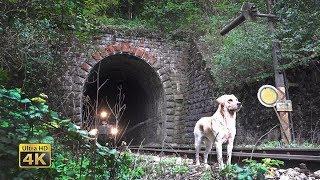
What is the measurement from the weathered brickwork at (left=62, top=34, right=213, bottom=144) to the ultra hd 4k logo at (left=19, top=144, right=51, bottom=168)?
12278mm

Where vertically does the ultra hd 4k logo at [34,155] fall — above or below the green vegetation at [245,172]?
above

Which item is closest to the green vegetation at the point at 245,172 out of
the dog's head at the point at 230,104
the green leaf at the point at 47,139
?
the green leaf at the point at 47,139

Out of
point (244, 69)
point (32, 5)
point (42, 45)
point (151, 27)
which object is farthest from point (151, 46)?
point (32, 5)

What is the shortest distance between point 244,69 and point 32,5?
311 inches

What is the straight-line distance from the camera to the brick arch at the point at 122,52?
16.0 m

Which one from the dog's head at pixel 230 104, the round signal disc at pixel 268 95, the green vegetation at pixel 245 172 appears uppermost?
the round signal disc at pixel 268 95

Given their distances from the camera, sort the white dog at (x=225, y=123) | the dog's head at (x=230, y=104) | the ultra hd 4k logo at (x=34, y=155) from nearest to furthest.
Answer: the ultra hd 4k logo at (x=34, y=155) < the white dog at (x=225, y=123) < the dog's head at (x=230, y=104)

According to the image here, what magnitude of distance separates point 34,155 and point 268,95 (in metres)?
6.80

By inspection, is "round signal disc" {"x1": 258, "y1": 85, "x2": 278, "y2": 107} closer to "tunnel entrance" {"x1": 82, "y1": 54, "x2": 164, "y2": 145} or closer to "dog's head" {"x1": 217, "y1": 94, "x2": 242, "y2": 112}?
"dog's head" {"x1": 217, "y1": 94, "x2": 242, "y2": 112}

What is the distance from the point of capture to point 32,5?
6484 mm

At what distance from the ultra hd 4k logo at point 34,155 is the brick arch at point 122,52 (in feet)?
42.4

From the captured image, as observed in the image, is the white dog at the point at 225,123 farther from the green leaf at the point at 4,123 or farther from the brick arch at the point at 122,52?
the brick arch at the point at 122,52

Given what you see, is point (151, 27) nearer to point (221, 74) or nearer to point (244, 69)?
point (221, 74)

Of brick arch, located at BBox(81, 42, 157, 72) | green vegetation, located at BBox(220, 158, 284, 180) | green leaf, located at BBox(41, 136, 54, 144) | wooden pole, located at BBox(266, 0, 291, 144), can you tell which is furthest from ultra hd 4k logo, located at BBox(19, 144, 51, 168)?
brick arch, located at BBox(81, 42, 157, 72)
